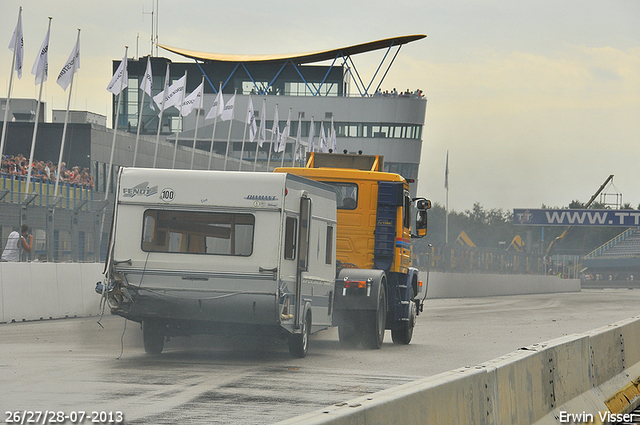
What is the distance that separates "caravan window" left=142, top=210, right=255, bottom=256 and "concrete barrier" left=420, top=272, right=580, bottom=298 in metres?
21.6

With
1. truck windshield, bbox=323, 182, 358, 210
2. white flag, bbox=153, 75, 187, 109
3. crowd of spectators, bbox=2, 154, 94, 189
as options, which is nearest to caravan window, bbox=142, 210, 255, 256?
truck windshield, bbox=323, 182, 358, 210

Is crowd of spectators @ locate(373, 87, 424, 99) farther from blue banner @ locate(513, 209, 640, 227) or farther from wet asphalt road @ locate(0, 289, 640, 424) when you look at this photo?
wet asphalt road @ locate(0, 289, 640, 424)

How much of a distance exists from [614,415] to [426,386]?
15.3 feet

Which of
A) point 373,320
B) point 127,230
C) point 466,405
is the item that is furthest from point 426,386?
point 373,320

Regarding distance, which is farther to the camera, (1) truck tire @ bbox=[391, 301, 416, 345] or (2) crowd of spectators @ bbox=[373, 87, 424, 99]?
(2) crowd of spectators @ bbox=[373, 87, 424, 99]

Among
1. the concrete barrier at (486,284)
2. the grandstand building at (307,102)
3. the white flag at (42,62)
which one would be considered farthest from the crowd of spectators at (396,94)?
the white flag at (42,62)

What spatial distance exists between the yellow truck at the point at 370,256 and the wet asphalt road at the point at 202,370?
0.47m

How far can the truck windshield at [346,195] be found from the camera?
677 inches

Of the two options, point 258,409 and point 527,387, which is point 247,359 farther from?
point 527,387

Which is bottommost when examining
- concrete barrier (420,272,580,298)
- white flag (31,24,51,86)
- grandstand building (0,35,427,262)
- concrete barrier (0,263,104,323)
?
concrete barrier (0,263,104,323)

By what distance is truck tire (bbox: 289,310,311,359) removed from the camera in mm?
14156

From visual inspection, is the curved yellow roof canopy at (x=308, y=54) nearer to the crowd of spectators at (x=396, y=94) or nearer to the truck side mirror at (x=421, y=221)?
the crowd of spectators at (x=396, y=94)

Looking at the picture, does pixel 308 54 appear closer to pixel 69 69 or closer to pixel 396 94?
pixel 396 94

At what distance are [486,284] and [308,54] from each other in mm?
50798
